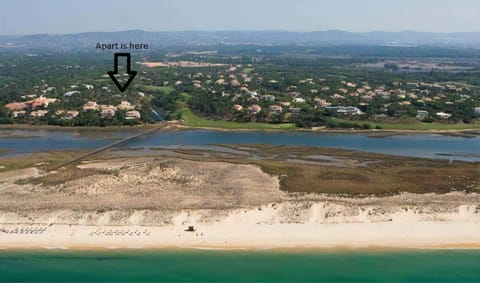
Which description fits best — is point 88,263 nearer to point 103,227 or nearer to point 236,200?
point 103,227

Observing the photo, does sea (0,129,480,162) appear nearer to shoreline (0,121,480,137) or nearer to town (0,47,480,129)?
shoreline (0,121,480,137)

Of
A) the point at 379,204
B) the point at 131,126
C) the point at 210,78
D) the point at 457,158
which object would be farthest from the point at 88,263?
the point at 210,78

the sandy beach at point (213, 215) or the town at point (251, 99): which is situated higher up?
the town at point (251, 99)

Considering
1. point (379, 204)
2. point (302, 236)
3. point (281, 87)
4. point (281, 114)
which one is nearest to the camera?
point (302, 236)

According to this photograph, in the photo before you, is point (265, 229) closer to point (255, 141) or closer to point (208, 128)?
point (255, 141)

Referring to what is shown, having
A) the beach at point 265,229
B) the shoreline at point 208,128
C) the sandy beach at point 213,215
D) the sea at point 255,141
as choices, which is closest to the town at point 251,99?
the shoreline at point 208,128

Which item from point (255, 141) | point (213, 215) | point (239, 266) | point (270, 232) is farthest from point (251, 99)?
point (239, 266)

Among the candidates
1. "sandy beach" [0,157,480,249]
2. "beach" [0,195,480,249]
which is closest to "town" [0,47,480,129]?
"sandy beach" [0,157,480,249]

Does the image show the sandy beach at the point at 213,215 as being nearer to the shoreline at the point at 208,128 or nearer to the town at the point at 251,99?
the shoreline at the point at 208,128

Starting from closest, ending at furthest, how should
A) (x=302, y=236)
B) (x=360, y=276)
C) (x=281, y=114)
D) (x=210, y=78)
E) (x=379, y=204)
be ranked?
1. (x=360, y=276)
2. (x=302, y=236)
3. (x=379, y=204)
4. (x=281, y=114)
5. (x=210, y=78)
